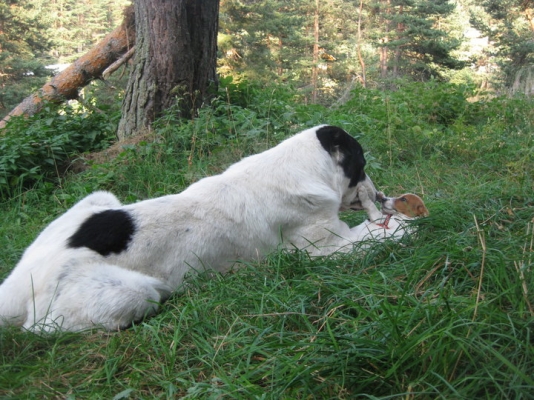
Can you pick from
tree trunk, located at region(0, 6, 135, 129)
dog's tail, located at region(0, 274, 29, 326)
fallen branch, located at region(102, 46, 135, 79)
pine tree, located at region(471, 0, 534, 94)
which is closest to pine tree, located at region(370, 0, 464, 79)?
pine tree, located at region(471, 0, 534, 94)

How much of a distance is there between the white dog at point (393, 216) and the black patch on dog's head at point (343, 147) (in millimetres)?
381

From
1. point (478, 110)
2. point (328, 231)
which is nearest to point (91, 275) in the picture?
point (328, 231)

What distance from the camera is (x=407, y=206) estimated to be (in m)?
3.95

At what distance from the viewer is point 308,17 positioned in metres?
29.0

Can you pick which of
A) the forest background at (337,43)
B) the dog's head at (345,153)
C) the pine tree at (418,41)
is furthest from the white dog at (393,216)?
the pine tree at (418,41)

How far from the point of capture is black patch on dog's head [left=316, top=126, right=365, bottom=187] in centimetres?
405

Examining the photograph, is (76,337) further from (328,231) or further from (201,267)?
(328,231)

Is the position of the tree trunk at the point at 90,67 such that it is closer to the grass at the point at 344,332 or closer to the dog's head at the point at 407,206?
the grass at the point at 344,332

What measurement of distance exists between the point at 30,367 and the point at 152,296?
0.83 metres

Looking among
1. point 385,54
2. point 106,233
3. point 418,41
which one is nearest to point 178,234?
point 106,233

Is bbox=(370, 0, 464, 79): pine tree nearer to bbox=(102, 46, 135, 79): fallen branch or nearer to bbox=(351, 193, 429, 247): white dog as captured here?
bbox=(102, 46, 135, 79): fallen branch

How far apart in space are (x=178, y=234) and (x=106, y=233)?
46cm

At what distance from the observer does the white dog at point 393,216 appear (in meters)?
3.71

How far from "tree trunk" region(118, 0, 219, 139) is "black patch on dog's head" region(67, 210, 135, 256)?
11.0 feet
